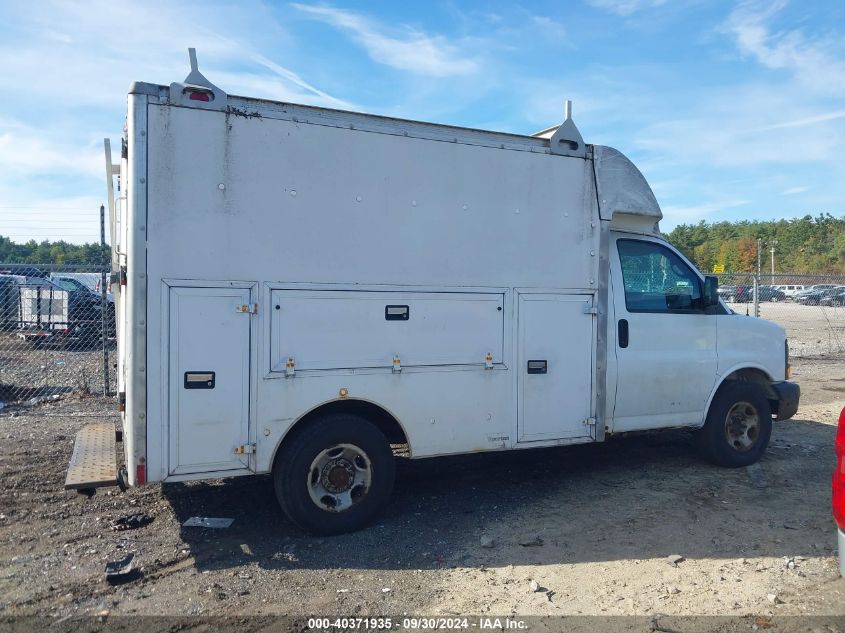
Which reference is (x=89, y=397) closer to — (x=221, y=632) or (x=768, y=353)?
(x=221, y=632)

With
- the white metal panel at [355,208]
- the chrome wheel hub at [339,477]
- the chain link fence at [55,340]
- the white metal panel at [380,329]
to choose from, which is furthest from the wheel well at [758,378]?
the chrome wheel hub at [339,477]

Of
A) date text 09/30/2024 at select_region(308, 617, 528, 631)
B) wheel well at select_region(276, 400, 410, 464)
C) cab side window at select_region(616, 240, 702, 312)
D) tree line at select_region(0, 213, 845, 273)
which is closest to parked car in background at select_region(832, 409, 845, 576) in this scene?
date text 09/30/2024 at select_region(308, 617, 528, 631)

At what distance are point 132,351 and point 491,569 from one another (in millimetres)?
2689

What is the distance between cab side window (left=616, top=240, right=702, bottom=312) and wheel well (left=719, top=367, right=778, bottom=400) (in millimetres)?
894

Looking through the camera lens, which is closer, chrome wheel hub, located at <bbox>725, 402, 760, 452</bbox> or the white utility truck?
the white utility truck

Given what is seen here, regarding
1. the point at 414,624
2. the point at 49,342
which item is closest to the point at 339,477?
the point at 414,624

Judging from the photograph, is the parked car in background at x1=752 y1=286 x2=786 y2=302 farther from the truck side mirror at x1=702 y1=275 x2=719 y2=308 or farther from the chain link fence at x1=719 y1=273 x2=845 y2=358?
the truck side mirror at x1=702 y1=275 x2=719 y2=308

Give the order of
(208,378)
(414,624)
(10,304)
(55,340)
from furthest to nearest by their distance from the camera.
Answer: (55,340)
(10,304)
(208,378)
(414,624)

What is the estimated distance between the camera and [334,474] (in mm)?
4844

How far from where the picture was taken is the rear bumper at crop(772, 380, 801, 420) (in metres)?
6.71

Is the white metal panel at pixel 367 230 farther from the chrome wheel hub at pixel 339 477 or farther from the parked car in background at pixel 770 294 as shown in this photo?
the parked car in background at pixel 770 294

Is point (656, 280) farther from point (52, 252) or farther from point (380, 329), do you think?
point (52, 252)

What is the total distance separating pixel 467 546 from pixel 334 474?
107 centimetres

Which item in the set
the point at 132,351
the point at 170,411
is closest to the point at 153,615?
the point at 170,411
